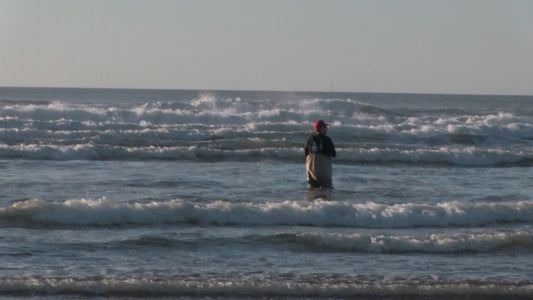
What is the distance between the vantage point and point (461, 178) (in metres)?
16.1

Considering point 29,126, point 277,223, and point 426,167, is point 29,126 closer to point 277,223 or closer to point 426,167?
point 426,167

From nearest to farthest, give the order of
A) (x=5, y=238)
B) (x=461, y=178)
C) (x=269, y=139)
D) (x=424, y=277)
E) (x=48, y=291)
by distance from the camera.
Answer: (x=48, y=291) → (x=424, y=277) → (x=5, y=238) → (x=461, y=178) → (x=269, y=139)

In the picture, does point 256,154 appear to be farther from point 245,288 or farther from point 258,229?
point 245,288

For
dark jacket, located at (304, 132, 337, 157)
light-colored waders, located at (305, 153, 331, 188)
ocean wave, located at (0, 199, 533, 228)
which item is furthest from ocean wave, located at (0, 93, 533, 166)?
ocean wave, located at (0, 199, 533, 228)

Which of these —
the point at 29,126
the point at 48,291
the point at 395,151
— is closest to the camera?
the point at 48,291

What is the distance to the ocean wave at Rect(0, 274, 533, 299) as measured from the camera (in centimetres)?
731

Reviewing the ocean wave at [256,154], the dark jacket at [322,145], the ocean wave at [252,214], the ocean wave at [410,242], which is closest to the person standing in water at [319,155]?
the dark jacket at [322,145]

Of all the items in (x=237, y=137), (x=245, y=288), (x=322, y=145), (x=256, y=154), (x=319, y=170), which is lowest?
(x=245, y=288)

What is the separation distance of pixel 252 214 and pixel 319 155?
2.49 metres

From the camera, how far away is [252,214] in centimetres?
1073

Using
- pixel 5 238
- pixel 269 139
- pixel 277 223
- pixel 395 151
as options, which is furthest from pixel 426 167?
pixel 5 238

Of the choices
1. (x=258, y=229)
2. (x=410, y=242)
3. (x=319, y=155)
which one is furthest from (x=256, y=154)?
(x=410, y=242)

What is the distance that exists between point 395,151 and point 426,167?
6.54 feet

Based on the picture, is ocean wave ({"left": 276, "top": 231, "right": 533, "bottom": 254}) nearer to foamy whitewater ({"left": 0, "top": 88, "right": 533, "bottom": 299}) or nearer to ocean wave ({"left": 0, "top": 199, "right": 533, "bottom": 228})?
foamy whitewater ({"left": 0, "top": 88, "right": 533, "bottom": 299})
